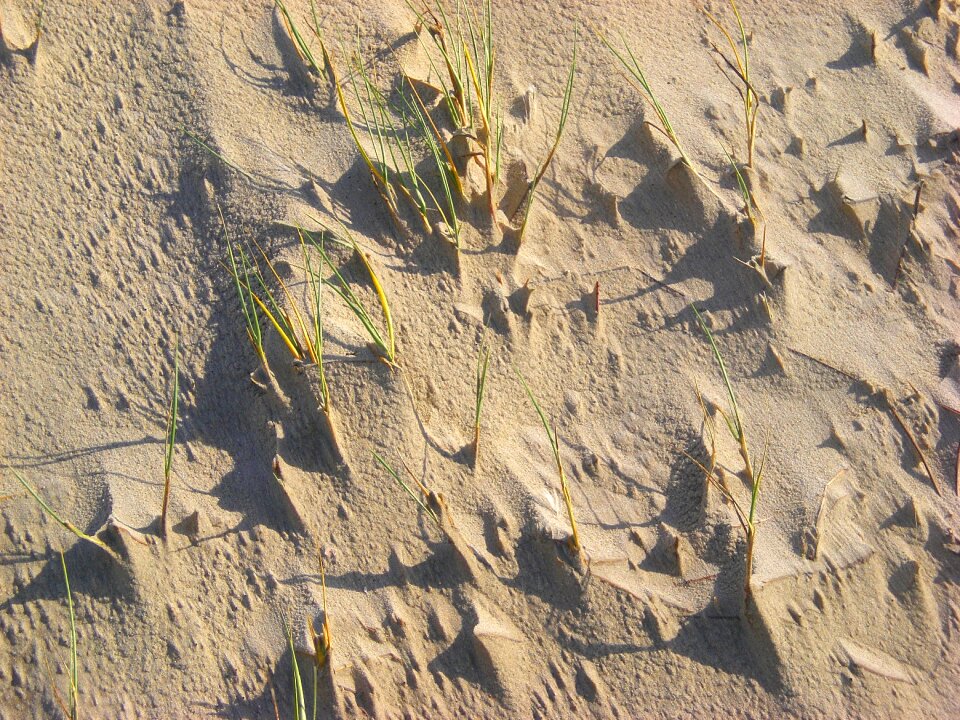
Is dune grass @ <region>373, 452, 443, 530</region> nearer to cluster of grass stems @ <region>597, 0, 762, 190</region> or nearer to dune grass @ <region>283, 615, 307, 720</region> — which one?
dune grass @ <region>283, 615, 307, 720</region>

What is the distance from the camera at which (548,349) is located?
1594mm

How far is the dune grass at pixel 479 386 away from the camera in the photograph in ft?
4.73

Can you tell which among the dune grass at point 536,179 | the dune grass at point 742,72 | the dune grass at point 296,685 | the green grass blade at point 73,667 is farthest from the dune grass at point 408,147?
the green grass blade at point 73,667

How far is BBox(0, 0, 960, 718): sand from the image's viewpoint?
1370 mm

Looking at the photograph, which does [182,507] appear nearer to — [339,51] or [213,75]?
[213,75]

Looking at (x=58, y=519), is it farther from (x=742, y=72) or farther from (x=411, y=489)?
(x=742, y=72)

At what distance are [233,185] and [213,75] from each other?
291mm

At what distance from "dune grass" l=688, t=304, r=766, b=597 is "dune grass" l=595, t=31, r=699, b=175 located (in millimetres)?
394

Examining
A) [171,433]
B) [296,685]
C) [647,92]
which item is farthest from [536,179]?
[296,685]

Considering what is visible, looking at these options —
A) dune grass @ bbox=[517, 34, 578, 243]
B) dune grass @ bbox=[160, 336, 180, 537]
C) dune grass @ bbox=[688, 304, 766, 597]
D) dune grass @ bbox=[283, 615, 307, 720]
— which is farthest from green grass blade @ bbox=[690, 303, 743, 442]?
dune grass @ bbox=[160, 336, 180, 537]

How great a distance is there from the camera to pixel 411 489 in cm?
145

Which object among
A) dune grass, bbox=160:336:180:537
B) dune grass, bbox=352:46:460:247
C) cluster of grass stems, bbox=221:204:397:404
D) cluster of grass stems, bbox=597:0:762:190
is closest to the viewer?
dune grass, bbox=160:336:180:537

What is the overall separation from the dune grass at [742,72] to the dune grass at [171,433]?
1265 mm

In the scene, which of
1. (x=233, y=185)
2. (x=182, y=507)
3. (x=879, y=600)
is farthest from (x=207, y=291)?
(x=879, y=600)
